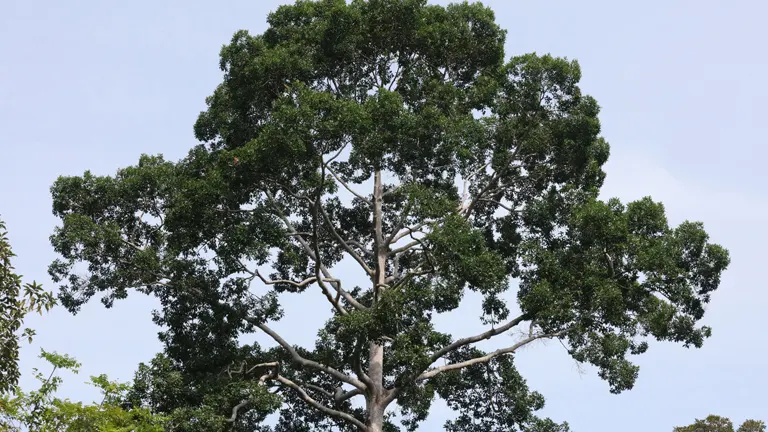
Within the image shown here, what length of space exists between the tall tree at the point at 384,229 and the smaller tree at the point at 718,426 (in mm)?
17100

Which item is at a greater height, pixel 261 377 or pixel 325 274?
pixel 325 274

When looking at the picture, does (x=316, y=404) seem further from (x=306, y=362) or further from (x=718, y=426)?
(x=718, y=426)

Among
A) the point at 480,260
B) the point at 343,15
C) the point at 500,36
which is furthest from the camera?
the point at 500,36

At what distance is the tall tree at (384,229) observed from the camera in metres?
18.4

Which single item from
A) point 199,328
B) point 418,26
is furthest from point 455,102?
point 199,328

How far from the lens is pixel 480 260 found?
1783 cm

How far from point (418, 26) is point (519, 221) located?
15.8 ft

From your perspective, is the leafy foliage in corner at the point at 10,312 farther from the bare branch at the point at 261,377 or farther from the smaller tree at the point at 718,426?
the smaller tree at the point at 718,426

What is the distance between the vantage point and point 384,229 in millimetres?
23375

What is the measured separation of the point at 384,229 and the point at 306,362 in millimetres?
4278

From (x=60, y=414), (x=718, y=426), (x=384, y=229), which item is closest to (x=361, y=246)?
(x=384, y=229)

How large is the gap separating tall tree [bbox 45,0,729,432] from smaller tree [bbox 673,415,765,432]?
1710 cm

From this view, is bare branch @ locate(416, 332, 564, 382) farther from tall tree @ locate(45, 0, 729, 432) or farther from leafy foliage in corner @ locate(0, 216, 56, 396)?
leafy foliage in corner @ locate(0, 216, 56, 396)

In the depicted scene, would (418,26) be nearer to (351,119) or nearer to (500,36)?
(500,36)
